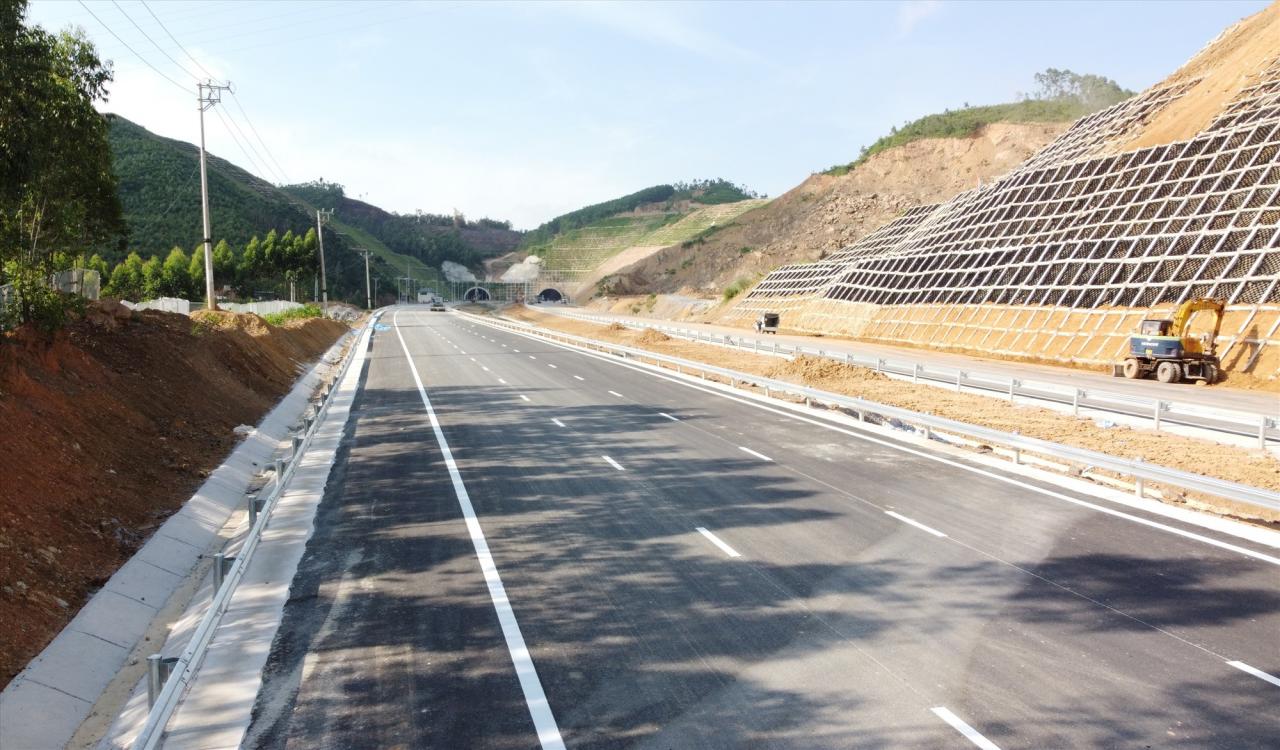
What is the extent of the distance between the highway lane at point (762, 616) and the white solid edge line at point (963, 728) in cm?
4

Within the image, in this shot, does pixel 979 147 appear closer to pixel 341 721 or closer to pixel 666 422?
pixel 666 422

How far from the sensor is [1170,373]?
31.0 m

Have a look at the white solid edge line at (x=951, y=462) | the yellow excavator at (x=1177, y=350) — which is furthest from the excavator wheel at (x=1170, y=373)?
the white solid edge line at (x=951, y=462)

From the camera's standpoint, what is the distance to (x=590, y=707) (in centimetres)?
639

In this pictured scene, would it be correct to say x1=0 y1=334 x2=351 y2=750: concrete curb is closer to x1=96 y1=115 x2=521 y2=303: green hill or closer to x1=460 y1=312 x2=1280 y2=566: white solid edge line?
x1=460 y1=312 x2=1280 y2=566: white solid edge line

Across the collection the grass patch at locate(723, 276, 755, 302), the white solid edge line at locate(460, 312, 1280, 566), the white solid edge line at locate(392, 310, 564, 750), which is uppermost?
the grass patch at locate(723, 276, 755, 302)

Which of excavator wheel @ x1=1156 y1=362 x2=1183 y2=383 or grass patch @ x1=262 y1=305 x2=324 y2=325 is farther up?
grass patch @ x1=262 y1=305 x2=324 y2=325

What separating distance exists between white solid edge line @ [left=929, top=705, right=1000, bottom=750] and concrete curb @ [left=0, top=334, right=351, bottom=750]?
6323mm

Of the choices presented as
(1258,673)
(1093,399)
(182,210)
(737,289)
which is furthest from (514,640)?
(182,210)

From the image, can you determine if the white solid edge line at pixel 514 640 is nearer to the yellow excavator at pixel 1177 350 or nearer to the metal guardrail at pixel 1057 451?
the metal guardrail at pixel 1057 451

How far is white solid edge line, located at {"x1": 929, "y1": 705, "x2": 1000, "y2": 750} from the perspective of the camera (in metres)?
5.76

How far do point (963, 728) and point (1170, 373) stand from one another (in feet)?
98.7

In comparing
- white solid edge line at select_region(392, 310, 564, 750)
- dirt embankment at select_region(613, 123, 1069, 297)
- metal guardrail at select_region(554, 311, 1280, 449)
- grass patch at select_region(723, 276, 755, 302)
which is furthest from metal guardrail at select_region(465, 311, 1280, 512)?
dirt embankment at select_region(613, 123, 1069, 297)

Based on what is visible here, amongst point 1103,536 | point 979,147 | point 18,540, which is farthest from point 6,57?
point 979,147
